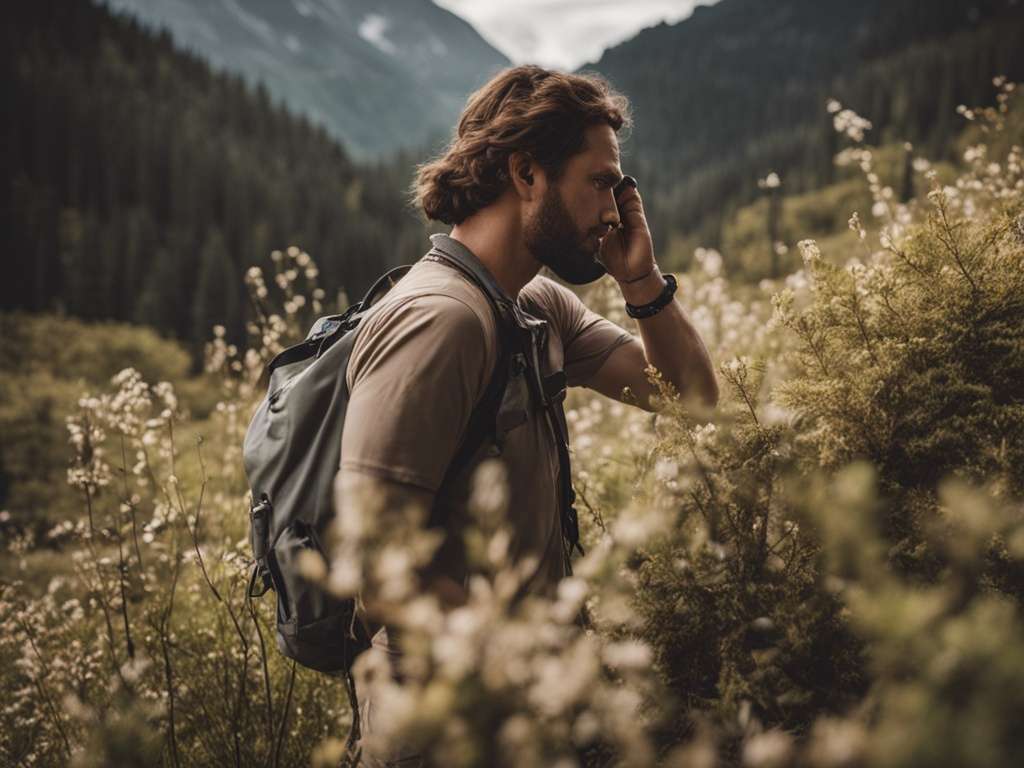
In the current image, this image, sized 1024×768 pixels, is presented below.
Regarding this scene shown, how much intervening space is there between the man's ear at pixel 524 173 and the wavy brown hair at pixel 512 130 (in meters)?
0.03

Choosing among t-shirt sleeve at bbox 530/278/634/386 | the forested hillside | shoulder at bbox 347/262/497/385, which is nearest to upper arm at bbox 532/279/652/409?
t-shirt sleeve at bbox 530/278/634/386

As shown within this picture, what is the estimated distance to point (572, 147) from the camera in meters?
2.62

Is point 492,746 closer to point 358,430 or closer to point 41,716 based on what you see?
point 358,430

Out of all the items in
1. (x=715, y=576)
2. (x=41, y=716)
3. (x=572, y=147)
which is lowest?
(x=41, y=716)

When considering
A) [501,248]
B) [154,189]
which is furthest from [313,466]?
[154,189]

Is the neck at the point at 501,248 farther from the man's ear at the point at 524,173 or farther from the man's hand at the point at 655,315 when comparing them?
the man's hand at the point at 655,315

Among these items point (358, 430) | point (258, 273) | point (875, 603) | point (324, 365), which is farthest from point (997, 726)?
point (258, 273)

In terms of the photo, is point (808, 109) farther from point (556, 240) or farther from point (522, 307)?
point (556, 240)

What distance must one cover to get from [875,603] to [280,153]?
9711cm

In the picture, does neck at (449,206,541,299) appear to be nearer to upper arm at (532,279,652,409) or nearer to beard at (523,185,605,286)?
beard at (523,185,605,286)

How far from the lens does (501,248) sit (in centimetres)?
257

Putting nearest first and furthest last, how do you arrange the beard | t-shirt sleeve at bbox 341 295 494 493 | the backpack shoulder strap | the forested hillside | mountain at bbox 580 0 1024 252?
t-shirt sleeve at bbox 341 295 494 493
the backpack shoulder strap
the beard
the forested hillside
mountain at bbox 580 0 1024 252

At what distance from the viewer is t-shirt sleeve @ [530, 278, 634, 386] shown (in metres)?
3.07

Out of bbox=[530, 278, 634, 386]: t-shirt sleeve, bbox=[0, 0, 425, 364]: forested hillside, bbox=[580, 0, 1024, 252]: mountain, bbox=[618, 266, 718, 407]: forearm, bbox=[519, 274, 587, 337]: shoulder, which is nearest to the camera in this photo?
bbox=[618, 266, 718, 407]: forearm
